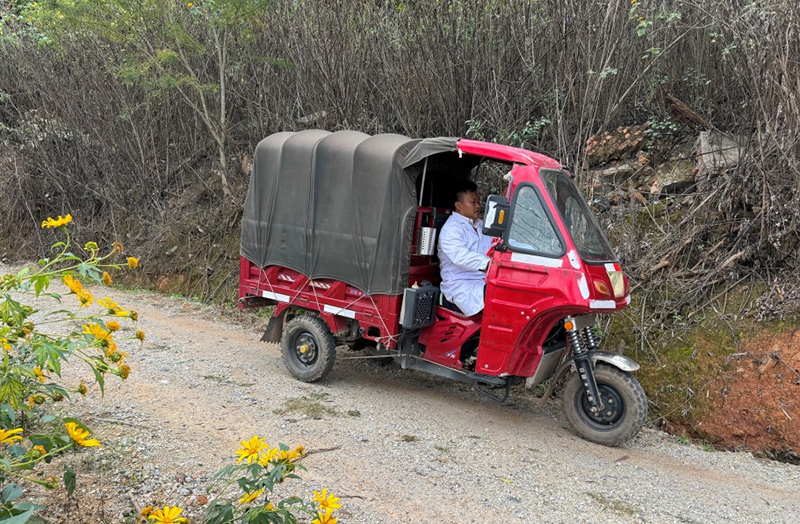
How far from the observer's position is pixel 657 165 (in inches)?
334

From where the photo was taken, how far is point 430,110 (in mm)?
9359

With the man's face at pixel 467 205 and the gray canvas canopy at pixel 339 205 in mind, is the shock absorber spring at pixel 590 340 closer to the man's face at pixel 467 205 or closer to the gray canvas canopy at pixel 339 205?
the man's face at pixel 467 205

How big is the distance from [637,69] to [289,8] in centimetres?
598

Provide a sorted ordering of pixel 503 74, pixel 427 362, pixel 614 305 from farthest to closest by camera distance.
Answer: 1. pixel 503 74
2. pixel 427 362
3. pixel 614 305

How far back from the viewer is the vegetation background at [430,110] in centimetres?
659

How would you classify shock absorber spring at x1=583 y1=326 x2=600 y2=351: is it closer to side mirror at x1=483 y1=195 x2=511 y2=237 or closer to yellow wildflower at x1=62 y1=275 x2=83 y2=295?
side mirror at x1=483 y1=195 x2=511 y2=237

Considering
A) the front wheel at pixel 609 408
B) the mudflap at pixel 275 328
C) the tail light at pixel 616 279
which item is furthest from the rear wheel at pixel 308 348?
the tail light at pixel 616 279

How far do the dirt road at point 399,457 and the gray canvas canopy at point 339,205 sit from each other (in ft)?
4.21

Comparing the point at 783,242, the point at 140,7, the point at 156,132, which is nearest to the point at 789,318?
the point at 783,242

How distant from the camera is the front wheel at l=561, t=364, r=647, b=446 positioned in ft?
17.0

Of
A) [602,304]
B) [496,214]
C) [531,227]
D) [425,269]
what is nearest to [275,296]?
[425,269]

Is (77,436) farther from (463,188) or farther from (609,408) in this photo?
(463,188)

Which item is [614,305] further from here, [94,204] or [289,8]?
[94,204]

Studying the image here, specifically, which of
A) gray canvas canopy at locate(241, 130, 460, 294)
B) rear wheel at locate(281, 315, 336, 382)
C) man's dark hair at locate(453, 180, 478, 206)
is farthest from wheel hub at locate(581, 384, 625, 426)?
rear wheel at locate(281, 315, 336, 382)
